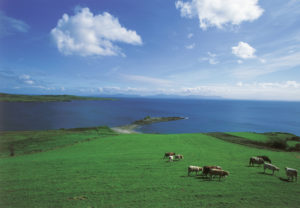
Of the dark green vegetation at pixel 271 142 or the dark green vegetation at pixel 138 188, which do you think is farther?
the dark green vegetation at pixel 271 142

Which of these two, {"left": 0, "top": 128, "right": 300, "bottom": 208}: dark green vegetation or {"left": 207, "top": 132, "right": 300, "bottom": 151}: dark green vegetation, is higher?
{"left": 0, "top": 128, "right": 300, "bottom": 208}: dark green vegetation

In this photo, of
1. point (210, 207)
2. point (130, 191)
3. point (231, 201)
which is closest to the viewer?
point (210, 207)

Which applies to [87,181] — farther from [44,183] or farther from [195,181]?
[195,181]

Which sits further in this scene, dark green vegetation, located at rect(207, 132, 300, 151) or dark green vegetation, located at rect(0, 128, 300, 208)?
dark green vegetation, located at rect(207, 132, 300, 151)

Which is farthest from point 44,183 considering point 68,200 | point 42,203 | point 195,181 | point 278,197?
point 278,197

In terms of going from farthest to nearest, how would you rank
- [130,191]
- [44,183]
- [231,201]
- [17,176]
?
1. [17,176]
2. [44,183]
3. [130,191]
4. [231,201]

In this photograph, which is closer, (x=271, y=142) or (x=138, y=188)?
(x=138, y=188)

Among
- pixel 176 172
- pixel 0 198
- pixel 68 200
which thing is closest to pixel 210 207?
pixel 176 172

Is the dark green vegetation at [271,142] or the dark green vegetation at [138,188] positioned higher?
the dark green vegetation at [138,188]

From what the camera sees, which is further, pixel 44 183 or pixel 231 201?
pixel 44 183

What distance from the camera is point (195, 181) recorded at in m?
13.2

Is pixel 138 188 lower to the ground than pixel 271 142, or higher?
higher

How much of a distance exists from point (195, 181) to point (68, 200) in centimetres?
1150

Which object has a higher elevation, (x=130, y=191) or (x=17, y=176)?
(x=130, y=191)
